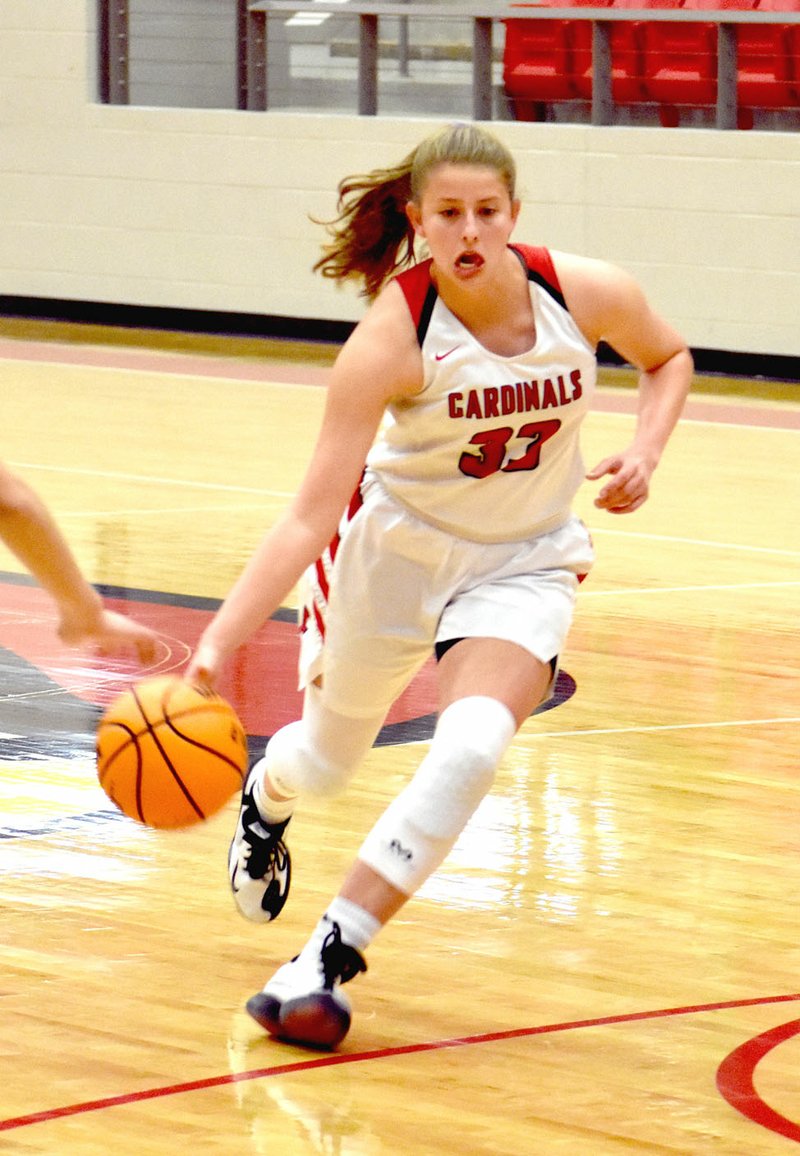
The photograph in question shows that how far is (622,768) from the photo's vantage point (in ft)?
18.4

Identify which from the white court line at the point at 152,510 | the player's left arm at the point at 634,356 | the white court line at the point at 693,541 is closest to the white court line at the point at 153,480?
the white court line at the point at 152,510

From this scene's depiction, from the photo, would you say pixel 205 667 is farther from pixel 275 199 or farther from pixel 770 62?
pixel 275 199

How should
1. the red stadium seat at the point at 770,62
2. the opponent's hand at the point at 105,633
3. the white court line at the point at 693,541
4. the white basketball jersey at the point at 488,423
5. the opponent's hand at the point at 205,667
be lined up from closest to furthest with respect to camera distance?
the opponent's hand at the point at 105,633 < the opponent's hand at the point at 205,667 < the white basketball jersey at the point at 488,423 < the white court line at the point at 693,541 < the red stadium seat at the point at 770,62

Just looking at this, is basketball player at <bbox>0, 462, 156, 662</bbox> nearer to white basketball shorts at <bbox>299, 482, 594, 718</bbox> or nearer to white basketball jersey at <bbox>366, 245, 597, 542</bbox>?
white basketball shorts at <bbox>299, 482, 594, 718</bbox>

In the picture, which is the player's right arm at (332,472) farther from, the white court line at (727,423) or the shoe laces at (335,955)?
the white court line at (727,423)

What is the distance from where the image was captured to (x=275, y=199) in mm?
15789

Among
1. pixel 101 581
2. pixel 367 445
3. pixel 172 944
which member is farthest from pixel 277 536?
pixel 101 581

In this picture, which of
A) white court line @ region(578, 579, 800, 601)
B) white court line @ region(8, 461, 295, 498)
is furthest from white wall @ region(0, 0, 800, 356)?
white court line @ region(578, 579, 800, 601)

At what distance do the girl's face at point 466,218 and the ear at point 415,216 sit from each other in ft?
0.24

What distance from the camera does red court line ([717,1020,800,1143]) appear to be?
3.26m

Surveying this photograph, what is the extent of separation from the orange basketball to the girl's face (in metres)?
0.85

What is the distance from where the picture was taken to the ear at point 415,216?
152 inches

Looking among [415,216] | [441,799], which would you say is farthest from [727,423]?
[441,799]

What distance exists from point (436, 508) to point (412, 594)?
0.16 metres
